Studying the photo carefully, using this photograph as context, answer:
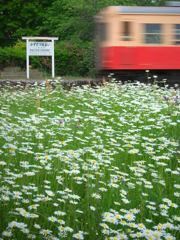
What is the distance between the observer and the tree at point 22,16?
93.3ft

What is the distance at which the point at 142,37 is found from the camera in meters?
10.7

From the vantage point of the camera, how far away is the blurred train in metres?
10.6

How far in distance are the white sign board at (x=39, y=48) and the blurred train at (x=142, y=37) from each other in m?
5.28

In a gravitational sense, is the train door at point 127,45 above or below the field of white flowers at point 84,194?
above

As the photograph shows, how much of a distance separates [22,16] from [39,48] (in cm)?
1501

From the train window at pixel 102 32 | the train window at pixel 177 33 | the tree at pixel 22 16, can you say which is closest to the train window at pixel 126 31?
the train window at pixel 102 32

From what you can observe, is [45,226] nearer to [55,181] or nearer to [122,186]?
[55,181]

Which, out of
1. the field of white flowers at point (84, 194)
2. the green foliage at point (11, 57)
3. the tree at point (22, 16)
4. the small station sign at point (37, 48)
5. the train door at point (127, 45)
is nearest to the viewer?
the field of white flowers at point (84, 194)

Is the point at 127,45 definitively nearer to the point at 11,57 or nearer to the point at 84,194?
the point at 84,194

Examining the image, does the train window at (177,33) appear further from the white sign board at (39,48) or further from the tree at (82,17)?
the tree at (82,17)

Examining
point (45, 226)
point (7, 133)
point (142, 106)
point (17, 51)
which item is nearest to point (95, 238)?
point (45, 226)

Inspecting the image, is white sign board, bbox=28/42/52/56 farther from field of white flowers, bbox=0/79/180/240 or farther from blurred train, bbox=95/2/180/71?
field of white flowers, bbox=0/79/180/240

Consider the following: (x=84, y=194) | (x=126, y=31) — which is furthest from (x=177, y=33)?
(x=84, y=194)

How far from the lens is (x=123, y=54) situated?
426 inches
